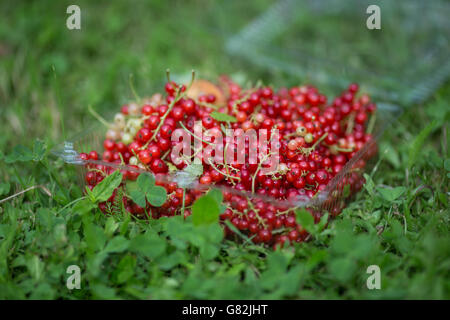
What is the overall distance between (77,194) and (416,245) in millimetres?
1108

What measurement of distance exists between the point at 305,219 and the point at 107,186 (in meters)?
A: 0.62

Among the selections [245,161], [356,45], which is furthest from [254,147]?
[356,45]

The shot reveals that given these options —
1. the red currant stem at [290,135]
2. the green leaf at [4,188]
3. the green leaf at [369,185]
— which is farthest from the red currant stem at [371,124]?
the green leaf at [4,188]

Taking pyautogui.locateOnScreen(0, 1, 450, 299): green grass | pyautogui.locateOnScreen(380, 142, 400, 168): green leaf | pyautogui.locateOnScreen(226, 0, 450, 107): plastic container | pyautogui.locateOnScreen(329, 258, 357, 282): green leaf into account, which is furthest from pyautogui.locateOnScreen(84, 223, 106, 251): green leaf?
pyautogui.locateOnScreen(226, 0, 450, 107): plastic container

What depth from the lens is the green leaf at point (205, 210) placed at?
3.76ft

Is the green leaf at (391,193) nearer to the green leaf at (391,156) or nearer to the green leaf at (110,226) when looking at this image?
the green leaf at (391,156)

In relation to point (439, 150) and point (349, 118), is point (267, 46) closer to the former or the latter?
point (349, 118)

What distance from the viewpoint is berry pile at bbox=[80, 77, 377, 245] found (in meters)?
1.23

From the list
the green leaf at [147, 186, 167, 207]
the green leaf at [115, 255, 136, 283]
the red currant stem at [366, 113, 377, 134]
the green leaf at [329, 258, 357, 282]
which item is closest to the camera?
the green leaf at [329, 258, 357, 282]

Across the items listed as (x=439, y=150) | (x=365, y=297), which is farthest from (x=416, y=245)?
(x=439, y=150)

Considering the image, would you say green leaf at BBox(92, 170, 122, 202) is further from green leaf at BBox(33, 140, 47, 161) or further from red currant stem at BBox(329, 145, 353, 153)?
red currant stem at BBox(329, 145, 353, 153)

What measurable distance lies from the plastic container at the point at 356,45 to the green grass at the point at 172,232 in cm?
14

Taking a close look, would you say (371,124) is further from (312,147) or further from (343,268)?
(343,268)

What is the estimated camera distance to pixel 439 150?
1736mm
